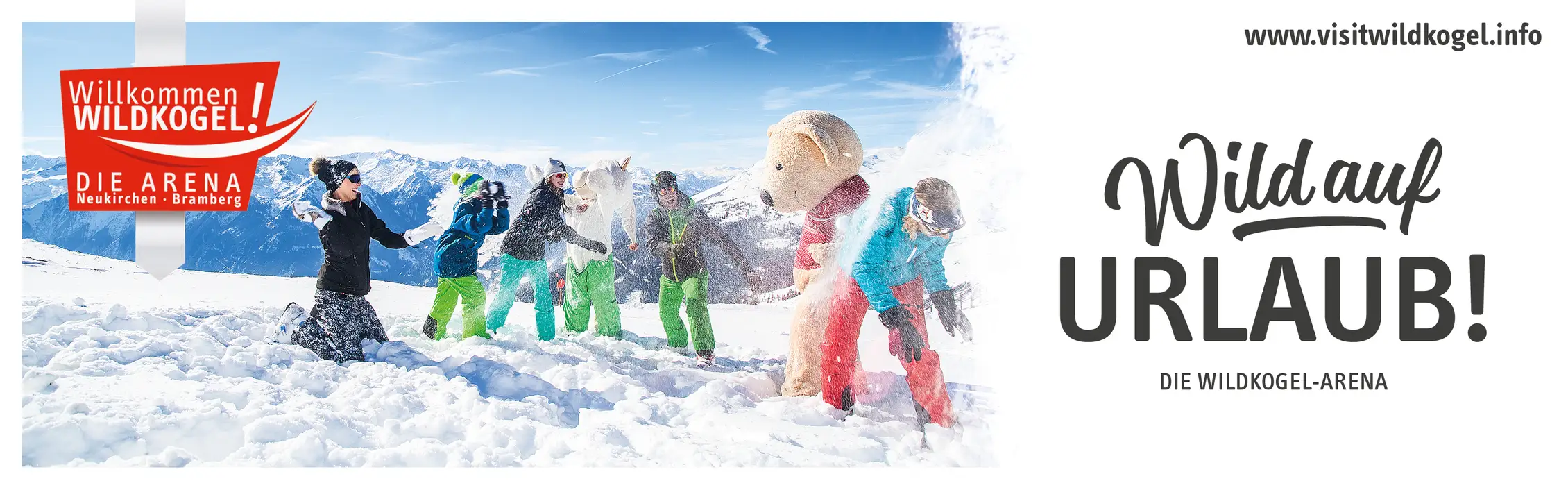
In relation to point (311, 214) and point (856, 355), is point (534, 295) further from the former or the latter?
point (856, 355)

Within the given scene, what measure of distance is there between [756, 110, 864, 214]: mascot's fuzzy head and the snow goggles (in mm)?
408

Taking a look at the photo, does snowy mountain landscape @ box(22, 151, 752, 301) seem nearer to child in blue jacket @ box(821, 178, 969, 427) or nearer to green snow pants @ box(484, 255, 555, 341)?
green snow pants @ box(484, 255, 555, 341)

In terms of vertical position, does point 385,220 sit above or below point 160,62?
below

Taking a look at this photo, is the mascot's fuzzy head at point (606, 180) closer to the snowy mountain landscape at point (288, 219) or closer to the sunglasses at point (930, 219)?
the snowy mountain landscape at point (288, 219)

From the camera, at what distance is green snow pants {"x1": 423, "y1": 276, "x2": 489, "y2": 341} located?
4336 millimetres

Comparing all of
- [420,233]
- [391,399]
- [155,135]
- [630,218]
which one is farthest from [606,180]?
[155,135]

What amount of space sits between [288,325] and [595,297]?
158 centimetres

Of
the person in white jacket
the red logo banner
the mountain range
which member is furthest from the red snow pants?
the red logo banner

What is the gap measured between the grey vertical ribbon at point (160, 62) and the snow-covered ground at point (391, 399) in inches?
13.7

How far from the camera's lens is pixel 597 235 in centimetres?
472

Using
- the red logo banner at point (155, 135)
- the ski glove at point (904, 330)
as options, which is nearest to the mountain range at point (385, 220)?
the red logo banner at point (155, 135)

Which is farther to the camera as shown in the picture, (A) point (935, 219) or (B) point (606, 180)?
(B) point (606, 180)

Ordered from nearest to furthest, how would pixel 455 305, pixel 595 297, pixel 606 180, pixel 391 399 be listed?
pixel 391 399 → pixel 455 305 → pixel 606 180 → pixel 595 297

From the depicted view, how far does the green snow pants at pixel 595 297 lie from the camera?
4762 mm
